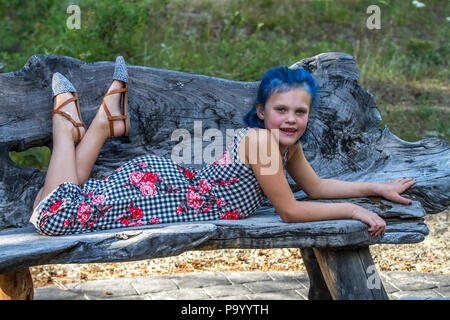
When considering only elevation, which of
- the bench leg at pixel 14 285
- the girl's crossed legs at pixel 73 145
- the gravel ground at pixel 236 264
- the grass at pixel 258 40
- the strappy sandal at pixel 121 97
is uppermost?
the grass at pixel 258 40

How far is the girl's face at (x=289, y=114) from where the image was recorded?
2504 millimetres

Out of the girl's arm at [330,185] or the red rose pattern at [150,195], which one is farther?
the girl's arm at [330,185]

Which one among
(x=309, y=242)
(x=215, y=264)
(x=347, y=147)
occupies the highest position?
(x=347, y=147)

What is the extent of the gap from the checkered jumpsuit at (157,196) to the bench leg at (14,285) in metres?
0.21

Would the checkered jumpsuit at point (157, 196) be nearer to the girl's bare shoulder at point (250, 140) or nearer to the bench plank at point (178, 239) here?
the girl's bare shoulder at point (250, 140)

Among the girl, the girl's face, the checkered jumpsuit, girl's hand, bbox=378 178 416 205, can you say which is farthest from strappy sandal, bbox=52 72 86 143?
girl's hand, bbox=378 178 416 205

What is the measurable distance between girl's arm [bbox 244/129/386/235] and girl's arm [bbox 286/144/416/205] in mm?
275

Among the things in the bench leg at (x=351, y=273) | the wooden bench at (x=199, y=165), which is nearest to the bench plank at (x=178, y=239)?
the wooden bench at (x=199, y=165)

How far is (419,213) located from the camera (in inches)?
99.0

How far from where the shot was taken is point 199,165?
10.0 feet

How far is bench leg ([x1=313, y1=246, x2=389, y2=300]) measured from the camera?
243cm
